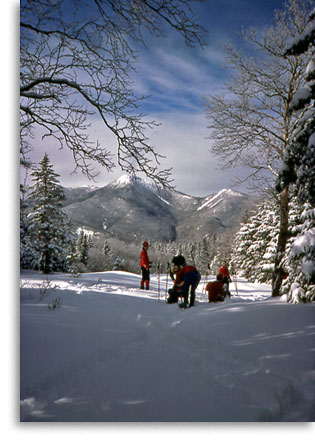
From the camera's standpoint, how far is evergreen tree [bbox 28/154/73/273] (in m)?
4.36

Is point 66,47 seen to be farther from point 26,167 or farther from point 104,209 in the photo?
point 104,209

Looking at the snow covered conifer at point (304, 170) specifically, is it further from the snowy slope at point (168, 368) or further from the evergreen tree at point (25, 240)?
the evergreen tree at point (25, 240)

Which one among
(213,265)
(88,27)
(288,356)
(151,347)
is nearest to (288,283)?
(288,356)

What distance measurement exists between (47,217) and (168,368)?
11.5 ft

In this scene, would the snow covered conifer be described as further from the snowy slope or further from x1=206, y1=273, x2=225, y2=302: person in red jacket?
x1=206, y1=273, x2=225, y2=302: person in red jacket

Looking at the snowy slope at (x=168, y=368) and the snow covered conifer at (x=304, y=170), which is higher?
the snow covered conifer at (x=304, y=170)

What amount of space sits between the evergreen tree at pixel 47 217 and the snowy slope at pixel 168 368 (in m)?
1.50

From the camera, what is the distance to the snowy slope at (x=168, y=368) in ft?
6.86

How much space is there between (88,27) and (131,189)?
8.80ft

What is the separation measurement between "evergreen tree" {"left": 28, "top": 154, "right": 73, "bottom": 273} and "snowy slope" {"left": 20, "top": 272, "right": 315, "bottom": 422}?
150 cm


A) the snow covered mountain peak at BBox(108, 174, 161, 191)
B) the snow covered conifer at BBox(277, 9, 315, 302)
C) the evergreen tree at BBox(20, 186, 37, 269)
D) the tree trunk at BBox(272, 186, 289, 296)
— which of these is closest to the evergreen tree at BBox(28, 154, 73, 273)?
the evergreen tree at BBox(20, 186, 37, 269)

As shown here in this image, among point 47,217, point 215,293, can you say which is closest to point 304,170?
point 47,217

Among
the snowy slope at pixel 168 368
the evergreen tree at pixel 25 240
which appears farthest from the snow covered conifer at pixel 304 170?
the evergreen tree at pixel 25 240

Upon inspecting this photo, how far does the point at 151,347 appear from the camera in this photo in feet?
10.3
